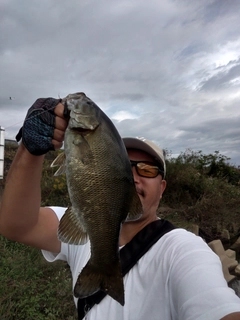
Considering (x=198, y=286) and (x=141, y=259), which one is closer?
(x=198, y=286)

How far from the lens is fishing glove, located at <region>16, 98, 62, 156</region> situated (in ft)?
5.29

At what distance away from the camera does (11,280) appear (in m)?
4.56

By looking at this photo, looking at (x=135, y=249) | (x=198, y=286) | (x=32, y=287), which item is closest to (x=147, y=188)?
(x=135, y=249)

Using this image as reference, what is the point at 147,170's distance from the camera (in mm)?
2416

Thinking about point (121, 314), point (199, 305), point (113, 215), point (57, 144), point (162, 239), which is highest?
point (57, 144)

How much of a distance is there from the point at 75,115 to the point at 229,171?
1285 cm

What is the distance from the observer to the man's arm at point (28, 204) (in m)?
1.75

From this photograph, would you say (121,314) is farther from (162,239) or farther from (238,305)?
(238,305)

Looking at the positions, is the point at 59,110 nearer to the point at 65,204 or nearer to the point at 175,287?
the point at 175,287

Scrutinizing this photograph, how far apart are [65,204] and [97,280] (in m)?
6.20

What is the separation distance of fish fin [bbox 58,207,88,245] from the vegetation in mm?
2846

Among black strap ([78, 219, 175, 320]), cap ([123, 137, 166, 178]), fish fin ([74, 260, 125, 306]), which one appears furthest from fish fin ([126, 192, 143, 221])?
cap ([123, 137, 166, 178])

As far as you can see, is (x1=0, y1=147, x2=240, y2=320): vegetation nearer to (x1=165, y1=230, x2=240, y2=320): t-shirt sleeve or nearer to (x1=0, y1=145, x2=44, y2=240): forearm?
(x1=0, y1=145, x2=44, y2=240): forearm

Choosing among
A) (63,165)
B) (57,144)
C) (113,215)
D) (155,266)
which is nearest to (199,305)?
(155,266)
